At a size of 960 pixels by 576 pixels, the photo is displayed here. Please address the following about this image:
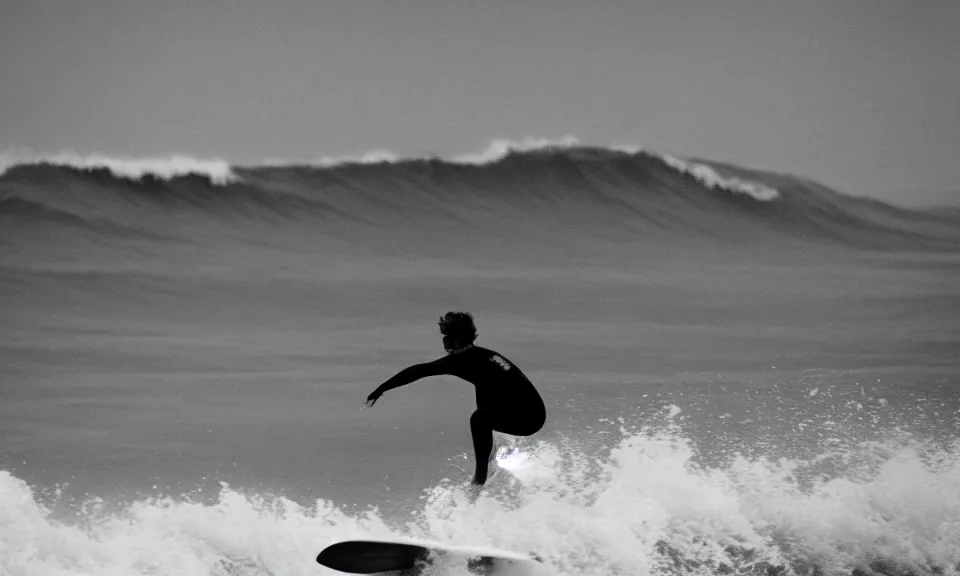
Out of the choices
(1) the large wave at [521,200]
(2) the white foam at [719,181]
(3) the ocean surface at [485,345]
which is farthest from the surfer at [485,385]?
(2) the white foam at [719,181]

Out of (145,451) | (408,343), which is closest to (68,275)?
(408,343)

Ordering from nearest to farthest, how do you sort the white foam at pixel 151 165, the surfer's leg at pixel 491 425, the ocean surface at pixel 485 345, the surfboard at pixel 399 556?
the surfboard at pixel 399 556
the surfer's leg at pixel 491 425
the ocean surface at pixel 485 345
the white foam at pixel 151 165

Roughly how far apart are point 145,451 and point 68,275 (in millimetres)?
5663

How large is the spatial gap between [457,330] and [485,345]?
5741 mm

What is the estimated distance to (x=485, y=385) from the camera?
141 inches

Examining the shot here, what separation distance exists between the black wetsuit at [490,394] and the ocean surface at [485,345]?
0.30m

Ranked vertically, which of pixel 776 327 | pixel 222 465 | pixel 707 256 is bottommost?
pixel 222 465

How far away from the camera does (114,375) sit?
27.7 ft

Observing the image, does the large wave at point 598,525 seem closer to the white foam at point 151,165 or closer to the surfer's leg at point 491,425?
the surfer's leg at point 491,425

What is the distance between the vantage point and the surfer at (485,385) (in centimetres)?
353

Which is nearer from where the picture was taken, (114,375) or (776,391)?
(776,391)

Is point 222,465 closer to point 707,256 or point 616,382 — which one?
point 616,382

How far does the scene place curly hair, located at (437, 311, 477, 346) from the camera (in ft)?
11.6

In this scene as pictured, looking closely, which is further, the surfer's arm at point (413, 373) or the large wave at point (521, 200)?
the large wave at point (521, 200)
